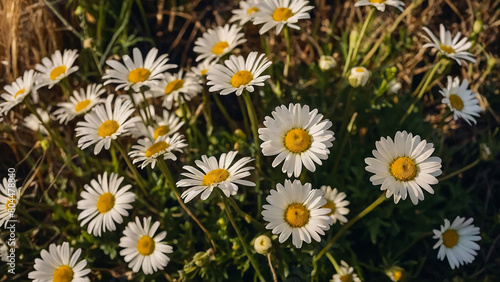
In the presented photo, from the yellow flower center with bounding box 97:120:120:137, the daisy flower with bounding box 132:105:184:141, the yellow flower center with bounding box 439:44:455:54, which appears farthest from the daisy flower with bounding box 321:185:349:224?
the yellow flower center with bounding box 97:120:120:137

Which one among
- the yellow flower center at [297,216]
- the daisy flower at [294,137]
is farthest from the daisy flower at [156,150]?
the yellow flower center at [297,216]

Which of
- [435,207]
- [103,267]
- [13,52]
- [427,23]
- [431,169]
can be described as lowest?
[435,207]

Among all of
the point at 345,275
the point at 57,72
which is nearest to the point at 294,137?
the point at 345,275

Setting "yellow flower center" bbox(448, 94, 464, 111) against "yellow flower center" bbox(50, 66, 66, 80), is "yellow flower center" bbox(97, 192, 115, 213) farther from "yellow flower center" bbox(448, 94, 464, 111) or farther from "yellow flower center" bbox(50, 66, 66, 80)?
"yellow flower center" bbox(448, 94, 464, 111)

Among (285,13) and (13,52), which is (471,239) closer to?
(285,13)

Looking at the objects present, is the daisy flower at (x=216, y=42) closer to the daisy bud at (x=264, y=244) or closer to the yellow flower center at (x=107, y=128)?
the yellow flower center at (x=107, y=128)

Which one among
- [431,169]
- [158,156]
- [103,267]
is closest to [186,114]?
[158,156]

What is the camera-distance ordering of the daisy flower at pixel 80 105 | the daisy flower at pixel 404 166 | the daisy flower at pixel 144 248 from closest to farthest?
the daisy flower at pixel 404 166, the daisy flower at pixel 144 248, the daisy flower at pixel 80 105
